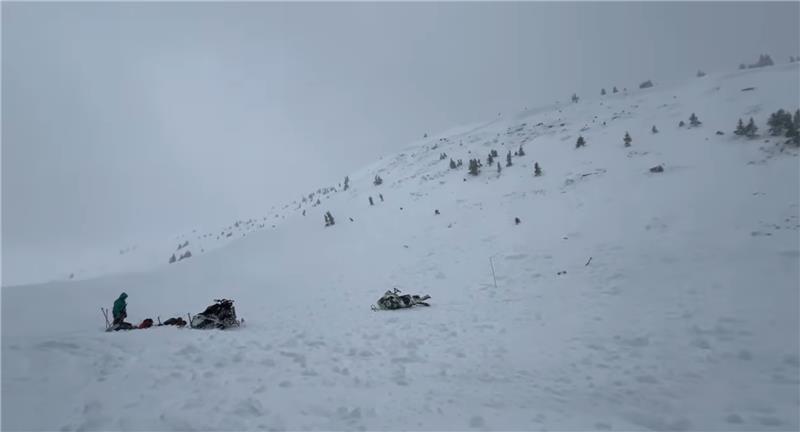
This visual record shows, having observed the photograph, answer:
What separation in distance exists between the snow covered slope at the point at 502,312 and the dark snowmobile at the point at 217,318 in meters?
0.86

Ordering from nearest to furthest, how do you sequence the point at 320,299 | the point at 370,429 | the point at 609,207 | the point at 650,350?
the point at 370,429 → the point at 650,350 → the point at 320,299 → the point at 609,207

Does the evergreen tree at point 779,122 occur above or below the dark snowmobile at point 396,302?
above

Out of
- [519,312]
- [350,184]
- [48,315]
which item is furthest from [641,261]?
[350,184]

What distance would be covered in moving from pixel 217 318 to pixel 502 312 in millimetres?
8140

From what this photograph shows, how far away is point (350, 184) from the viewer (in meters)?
36.6

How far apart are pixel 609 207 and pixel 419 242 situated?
9048mm

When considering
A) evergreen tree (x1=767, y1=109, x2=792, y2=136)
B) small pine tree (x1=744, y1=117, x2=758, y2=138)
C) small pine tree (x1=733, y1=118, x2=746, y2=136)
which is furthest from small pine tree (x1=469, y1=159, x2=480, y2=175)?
evergreen tree (x1=767, y1=109, x2=792, y2=136)

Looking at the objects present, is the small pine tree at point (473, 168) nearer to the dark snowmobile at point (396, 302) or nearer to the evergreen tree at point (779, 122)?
the evergreen tree at point (779, 122)

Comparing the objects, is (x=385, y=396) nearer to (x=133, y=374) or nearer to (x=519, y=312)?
(x=133, y=374)

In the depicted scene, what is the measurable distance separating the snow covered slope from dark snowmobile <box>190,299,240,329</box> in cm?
86

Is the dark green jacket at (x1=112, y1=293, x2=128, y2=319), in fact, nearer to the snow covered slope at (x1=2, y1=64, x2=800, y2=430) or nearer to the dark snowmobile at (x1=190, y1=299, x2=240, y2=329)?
the snow covered slope at (x1=2, y1=64, x2=800, y2=430)

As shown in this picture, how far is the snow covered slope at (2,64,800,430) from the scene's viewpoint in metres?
5.91

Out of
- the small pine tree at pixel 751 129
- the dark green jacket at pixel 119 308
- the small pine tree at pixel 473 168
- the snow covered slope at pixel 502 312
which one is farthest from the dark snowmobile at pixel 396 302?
the small pine tree at pixel 751 129

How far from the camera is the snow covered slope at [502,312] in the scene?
5914mm
